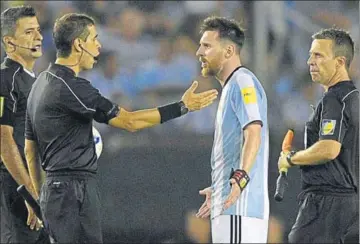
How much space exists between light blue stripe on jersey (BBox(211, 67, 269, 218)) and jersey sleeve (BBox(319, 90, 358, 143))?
0.51 m

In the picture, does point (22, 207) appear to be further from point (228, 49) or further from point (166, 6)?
point (166, 6)

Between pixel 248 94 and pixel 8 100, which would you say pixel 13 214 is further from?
pixel 248 94

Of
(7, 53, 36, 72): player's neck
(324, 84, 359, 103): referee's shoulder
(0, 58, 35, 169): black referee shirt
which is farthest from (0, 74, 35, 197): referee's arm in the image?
(324, 84, 359, 103): referee's shoulder

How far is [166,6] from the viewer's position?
9.24 metres

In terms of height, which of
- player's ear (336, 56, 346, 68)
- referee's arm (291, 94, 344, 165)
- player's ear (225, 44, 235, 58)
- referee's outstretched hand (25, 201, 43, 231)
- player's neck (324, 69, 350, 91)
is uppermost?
player's ear (225, 44, 235, 58)

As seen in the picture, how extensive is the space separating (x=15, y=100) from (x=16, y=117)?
11 cm

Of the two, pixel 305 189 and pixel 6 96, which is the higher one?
pixel 6 96

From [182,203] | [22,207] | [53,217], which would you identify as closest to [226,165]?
[53,217]

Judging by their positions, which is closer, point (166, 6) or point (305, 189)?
point (305, 189)

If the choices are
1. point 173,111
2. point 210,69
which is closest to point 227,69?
point 210,69

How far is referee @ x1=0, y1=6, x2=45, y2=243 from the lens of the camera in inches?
268

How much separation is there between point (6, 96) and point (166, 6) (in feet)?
8.79

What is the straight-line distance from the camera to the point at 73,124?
244 inches

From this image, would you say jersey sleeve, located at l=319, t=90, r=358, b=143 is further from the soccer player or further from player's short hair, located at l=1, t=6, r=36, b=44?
player's short hair, located at l=1, t=6, r=36, b=44
